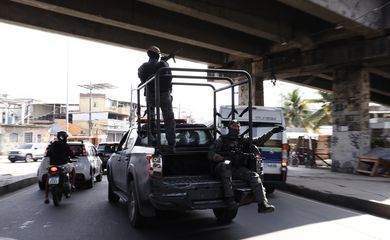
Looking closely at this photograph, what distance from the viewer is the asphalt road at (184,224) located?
7.44 m

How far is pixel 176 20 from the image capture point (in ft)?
63.3

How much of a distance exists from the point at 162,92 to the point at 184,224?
236 centimetres

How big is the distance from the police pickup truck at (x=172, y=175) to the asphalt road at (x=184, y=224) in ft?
1.32

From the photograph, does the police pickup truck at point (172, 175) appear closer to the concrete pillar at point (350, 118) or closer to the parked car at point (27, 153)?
the concrete pillar at point (350, 118)

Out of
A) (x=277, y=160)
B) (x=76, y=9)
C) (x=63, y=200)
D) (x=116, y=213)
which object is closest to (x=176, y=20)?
(x=76, y=9)

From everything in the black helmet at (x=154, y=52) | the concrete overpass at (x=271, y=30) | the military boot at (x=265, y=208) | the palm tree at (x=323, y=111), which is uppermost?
the concrete overpass at (x=271, y=30)

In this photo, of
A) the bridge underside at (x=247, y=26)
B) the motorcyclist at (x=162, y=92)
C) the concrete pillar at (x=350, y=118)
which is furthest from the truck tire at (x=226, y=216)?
the concrete pillar at (x=350, y=118)

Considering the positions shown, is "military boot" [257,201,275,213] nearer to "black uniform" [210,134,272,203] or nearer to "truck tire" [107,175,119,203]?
"black uniform" [210,134,272,203]

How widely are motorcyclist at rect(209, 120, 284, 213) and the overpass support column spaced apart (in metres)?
16.1

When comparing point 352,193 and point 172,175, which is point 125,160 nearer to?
point 172,175

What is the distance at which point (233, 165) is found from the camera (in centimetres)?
764

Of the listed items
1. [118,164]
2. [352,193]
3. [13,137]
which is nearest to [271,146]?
[352,193]

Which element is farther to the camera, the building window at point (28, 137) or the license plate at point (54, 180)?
the building window at point (28, 137)

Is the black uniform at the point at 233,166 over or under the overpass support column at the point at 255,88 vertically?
under
